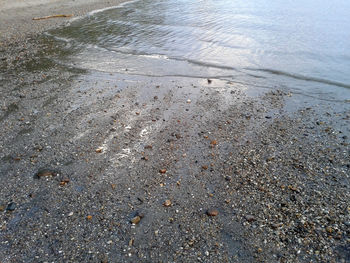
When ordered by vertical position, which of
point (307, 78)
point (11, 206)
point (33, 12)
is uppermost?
point (33, 12)

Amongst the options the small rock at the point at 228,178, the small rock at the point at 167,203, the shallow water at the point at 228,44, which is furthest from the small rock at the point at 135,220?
the shallow water at the point at 228,44

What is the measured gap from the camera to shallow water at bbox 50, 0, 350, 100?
32.9ft

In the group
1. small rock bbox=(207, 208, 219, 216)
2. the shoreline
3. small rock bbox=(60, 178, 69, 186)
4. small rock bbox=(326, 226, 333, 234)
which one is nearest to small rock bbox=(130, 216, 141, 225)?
small rock bbox=(207, 208, 219, 216)

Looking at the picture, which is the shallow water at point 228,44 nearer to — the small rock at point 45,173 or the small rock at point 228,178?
the small rock at point 228,178

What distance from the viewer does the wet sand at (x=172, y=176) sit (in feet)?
12.5

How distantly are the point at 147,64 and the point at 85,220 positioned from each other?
25.9 ft

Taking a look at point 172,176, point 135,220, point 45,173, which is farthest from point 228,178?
point 45,173

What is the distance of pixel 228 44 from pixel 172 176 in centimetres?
988

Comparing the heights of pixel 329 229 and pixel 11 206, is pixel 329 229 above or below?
below

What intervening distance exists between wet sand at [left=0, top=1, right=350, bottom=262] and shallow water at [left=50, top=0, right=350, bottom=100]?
77.1 inches

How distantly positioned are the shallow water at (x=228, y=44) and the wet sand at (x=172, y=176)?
6.42ft

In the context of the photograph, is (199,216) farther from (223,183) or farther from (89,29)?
(89,29)

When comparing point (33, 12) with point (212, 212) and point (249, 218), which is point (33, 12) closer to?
point (212, 212)

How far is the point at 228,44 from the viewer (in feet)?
43.7
